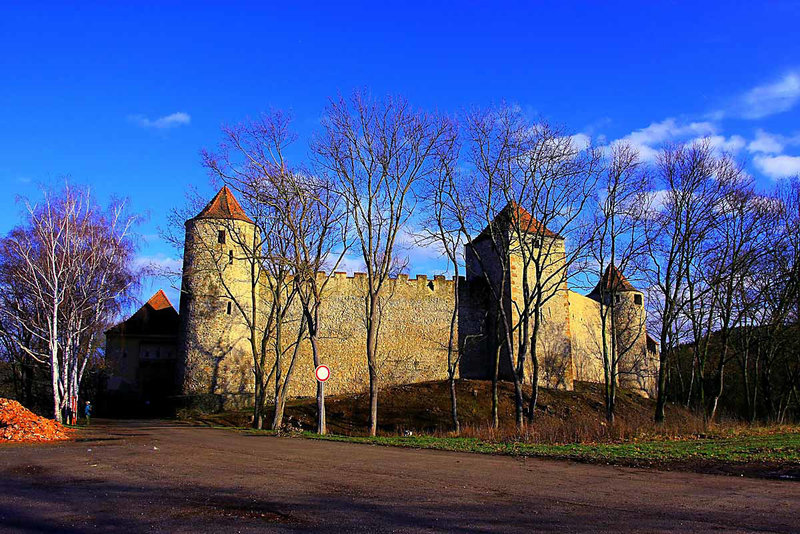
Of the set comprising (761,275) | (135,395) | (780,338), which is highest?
(761,275)

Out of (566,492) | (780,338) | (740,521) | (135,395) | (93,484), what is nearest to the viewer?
(740,521)

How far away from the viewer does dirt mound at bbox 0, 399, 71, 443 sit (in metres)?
15.4

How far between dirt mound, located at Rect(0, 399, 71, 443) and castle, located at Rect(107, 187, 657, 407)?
11.5m

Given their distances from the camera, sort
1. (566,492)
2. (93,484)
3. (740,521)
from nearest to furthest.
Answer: (740,521), (566,492), (93,484)

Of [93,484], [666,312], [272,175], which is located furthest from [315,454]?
[666,312]

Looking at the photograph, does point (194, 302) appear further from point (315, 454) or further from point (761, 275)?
point (761, 275)

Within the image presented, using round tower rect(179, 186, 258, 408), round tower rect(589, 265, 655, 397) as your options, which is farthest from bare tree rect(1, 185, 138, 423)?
round tower rect(589, 265, 655, 397)

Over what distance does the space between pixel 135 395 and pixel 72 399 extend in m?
7.42

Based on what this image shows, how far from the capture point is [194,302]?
29.4m

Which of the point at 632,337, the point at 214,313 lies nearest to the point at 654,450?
the point at 214,313

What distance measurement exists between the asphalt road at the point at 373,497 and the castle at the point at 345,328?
19.3 meters

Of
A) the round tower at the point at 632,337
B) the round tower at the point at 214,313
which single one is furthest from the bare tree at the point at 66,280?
the round tower at the point at 632,337

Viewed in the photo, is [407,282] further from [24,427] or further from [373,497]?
[373,497]

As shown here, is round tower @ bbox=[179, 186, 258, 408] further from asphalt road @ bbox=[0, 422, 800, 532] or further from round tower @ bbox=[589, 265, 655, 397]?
round tower @ bbox=[589, 265, 655, 397]
